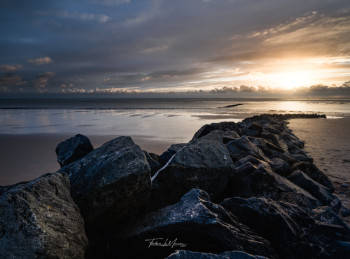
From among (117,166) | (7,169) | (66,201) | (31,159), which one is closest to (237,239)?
(117,166)

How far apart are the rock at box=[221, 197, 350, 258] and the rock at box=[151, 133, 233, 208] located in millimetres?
813

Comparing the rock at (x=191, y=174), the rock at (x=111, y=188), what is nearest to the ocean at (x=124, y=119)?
the rock at (x=191, y=174)

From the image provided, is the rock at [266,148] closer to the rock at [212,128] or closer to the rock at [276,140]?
the rock at [276,140]

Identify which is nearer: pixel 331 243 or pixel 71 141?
pixel 331 243

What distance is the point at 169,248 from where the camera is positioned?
283cm

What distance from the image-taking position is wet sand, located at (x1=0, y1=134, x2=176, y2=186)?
795cm

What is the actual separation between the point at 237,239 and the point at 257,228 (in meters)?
0.63

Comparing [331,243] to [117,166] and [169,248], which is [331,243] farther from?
[117,166]

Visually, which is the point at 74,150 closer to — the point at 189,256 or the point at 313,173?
the point at 189,256

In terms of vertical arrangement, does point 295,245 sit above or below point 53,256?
below

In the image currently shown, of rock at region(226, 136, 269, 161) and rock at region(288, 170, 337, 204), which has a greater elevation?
rock at region(226, 136, 269, 161)

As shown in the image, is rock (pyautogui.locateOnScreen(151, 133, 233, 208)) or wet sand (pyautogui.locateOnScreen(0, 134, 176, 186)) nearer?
rock (pyautogui.locateOnScreen(151, 133, 233, 208))

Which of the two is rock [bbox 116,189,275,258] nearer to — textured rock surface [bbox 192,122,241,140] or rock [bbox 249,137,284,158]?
rock [bbox 249,137,284,158]

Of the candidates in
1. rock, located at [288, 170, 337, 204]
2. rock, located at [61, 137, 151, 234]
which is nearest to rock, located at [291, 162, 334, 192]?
rock, located at [288, 170, 337, 204]
